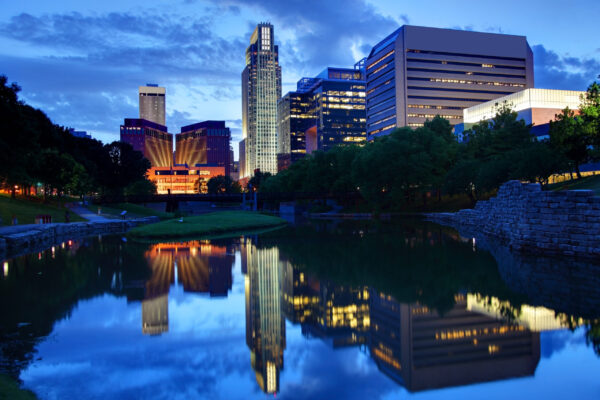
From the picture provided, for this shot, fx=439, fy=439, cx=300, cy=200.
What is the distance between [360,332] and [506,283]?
7501 millimetres

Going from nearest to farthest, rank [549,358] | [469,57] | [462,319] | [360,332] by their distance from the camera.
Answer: [549,358], [360,332], [462,319], [469,57]

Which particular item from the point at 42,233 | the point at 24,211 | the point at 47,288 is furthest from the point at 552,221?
the point at 24,211

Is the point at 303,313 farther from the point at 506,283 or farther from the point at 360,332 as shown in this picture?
the point at 506,283

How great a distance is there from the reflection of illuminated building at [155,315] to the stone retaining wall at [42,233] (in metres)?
18.4

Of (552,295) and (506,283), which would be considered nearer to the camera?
(552,295)

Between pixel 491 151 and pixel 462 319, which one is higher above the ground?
pixel 491 151

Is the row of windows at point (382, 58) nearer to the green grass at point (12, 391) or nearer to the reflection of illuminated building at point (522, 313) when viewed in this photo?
the reflection of illuminated building at point (522, 313)

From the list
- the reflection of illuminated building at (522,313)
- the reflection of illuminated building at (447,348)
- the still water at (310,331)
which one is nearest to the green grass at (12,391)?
the still water at (310,331)

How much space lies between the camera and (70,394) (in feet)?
23.0

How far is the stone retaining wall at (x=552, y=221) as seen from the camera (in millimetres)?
20109

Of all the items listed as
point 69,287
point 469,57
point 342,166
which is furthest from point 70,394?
point 469,57

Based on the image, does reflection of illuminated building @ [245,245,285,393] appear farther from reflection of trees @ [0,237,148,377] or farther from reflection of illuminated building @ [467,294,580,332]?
reflection of illuminated building @ [467,294,580,332]

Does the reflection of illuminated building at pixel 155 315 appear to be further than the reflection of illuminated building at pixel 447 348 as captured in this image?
Yes

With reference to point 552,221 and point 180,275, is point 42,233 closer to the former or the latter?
point 180,275
